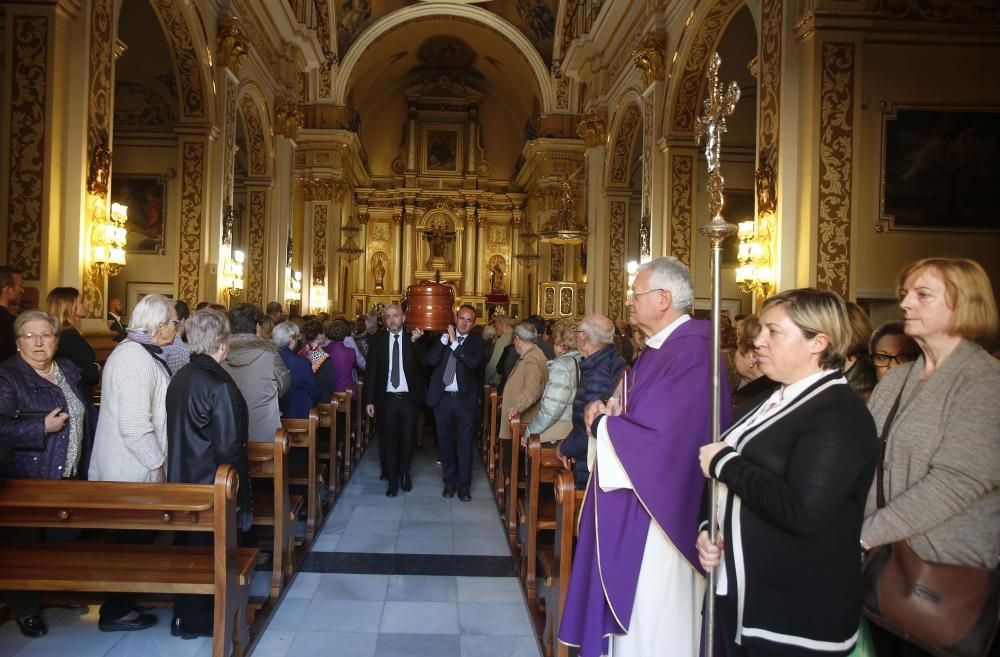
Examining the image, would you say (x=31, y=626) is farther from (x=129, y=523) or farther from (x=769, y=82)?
(x=769, y=82)

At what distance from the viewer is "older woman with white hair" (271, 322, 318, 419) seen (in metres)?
6.19

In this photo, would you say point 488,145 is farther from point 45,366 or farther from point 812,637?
point 812,637

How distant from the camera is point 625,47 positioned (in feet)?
42.9

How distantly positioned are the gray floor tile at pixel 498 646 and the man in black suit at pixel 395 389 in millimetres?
3130

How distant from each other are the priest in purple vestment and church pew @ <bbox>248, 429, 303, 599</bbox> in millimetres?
2314

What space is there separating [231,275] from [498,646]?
28.7 feet

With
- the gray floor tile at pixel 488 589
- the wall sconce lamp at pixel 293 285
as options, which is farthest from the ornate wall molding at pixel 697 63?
the wall sconce lamp at pixel 293 285

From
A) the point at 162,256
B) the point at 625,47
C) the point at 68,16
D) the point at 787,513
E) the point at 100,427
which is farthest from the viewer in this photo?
the point at 625,47

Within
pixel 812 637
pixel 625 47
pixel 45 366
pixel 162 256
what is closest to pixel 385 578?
pixel 45 366

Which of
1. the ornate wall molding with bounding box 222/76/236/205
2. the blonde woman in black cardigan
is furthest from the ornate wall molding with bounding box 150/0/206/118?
the blonde woman in black cardigan

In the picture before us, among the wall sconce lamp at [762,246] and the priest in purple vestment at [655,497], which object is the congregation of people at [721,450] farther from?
the wall sconce lamp at [762,246]

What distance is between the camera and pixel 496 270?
27.6 m

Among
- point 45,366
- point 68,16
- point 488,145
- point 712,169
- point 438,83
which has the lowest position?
point 45,366

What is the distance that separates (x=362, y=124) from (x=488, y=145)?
4719mm
